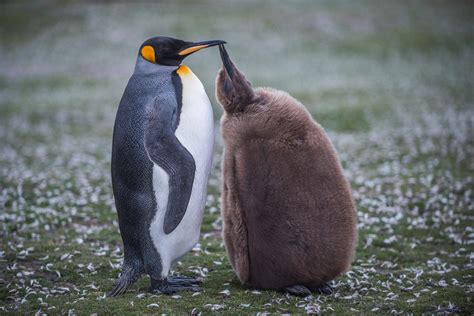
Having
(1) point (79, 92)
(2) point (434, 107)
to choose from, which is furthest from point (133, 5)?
(2) point (434, 107)

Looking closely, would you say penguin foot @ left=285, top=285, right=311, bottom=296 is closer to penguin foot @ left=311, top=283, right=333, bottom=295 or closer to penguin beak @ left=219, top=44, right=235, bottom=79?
penguin foot @ left=311, top=283, right=333, bottom=295

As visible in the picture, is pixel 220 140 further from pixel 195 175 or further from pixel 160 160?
pixel 160 160

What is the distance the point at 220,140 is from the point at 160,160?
9.26m

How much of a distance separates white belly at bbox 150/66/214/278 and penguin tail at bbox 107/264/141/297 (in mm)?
250

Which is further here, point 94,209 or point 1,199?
point 1,199

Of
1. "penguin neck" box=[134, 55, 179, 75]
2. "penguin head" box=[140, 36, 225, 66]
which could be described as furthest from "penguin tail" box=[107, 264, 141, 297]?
"penguin head" box=[140, 36, 225, 66]

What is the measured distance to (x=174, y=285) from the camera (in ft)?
15.6

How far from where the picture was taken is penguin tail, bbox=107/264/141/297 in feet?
15.1

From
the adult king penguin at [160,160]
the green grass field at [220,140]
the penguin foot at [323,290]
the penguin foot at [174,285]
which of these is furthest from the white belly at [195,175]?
the penguin foot at [323,290]

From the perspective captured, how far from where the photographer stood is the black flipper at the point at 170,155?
433 centimetres

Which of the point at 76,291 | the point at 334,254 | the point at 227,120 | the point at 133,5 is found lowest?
the point at 76,291

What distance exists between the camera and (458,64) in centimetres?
2431

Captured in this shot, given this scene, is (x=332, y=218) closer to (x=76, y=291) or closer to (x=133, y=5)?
(x=76, y=291)

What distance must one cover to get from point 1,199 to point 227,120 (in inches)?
215
